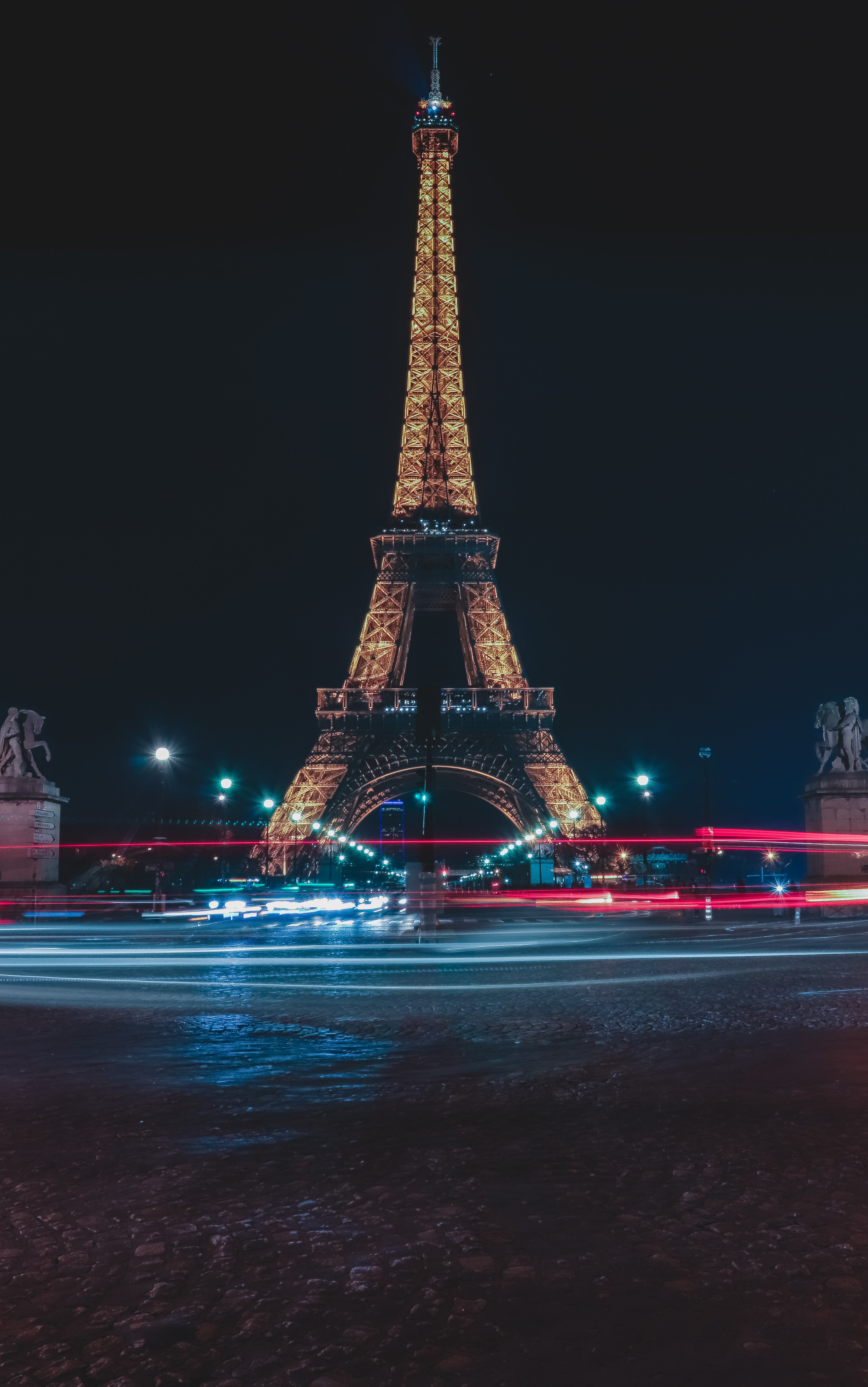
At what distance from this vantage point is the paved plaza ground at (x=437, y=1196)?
11.3 ft

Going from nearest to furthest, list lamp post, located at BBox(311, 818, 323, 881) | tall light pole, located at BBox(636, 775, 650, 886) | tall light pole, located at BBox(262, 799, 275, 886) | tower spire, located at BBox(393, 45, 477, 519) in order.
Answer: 1. tall light pole, located at BBox(636, 775, 650, 886)
2. tall light pole, located at BBox(262, 799, 275, 886)
3. lamp post, located at BBox(311, 818, 323, 881)
4. tower spire, located at BBox(393, 45, 477, 519)

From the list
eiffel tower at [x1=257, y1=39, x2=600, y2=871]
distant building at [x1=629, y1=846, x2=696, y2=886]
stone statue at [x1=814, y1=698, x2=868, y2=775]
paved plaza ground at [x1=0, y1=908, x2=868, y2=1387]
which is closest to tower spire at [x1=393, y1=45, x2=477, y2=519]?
eiffel tower at [x1=257, y1=39, x2=600, y2=871]

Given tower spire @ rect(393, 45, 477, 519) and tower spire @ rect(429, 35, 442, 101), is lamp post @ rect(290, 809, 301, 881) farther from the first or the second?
tower spire @ rect(429, 35, 442, 101)

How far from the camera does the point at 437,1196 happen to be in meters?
4.94

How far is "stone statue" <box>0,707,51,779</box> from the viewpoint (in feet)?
114

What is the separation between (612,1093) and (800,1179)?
2.09 m

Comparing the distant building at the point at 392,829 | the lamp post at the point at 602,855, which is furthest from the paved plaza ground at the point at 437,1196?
the distant building at the point at 392,829

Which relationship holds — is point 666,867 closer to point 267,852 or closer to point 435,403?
point 267,852

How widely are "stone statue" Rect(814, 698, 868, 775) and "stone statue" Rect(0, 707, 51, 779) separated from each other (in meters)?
25.0

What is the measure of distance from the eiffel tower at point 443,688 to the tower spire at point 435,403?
0.28 feet

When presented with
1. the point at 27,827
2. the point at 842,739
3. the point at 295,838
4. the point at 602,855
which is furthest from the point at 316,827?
the point at 842,739

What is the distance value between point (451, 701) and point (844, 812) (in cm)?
3179

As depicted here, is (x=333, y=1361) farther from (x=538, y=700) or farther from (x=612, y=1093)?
(x=538, y=700)

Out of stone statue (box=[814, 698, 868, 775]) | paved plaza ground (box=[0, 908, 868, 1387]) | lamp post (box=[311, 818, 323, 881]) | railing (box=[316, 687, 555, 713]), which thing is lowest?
paved plaza ground (box=[0, 908, 868, 1387])
